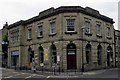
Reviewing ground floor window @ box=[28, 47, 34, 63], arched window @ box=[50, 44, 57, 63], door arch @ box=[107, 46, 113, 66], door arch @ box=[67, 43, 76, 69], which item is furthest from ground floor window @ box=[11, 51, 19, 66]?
door arch @ box=[107, 46, 113, 66]

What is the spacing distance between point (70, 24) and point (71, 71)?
23.5ft

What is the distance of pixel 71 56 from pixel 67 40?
2.49m

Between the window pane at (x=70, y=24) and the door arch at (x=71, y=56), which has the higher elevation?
the window pane at (x=70, y=24)

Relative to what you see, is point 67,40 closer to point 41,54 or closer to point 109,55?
point 41,54

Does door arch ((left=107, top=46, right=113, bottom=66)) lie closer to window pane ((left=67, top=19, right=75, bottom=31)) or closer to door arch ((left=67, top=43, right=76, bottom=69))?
door arch ((left=67, top=43, right=76, bottom=69))

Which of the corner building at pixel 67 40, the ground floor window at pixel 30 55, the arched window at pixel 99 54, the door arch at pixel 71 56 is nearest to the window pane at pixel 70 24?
the corner building at pixel 67 40

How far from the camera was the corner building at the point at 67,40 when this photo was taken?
36281mm

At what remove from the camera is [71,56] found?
36.4 meters

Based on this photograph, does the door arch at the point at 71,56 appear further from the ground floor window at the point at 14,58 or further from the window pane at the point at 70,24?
the ground floor window at the point at 14,58

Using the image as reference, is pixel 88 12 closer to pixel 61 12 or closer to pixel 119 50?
pixel 61 12

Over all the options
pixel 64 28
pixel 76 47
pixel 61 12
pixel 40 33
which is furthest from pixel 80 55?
pixel 40 33

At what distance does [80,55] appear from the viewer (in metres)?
36.0

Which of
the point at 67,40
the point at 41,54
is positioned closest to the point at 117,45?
the point at 41,54

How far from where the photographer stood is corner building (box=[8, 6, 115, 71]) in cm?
3628
